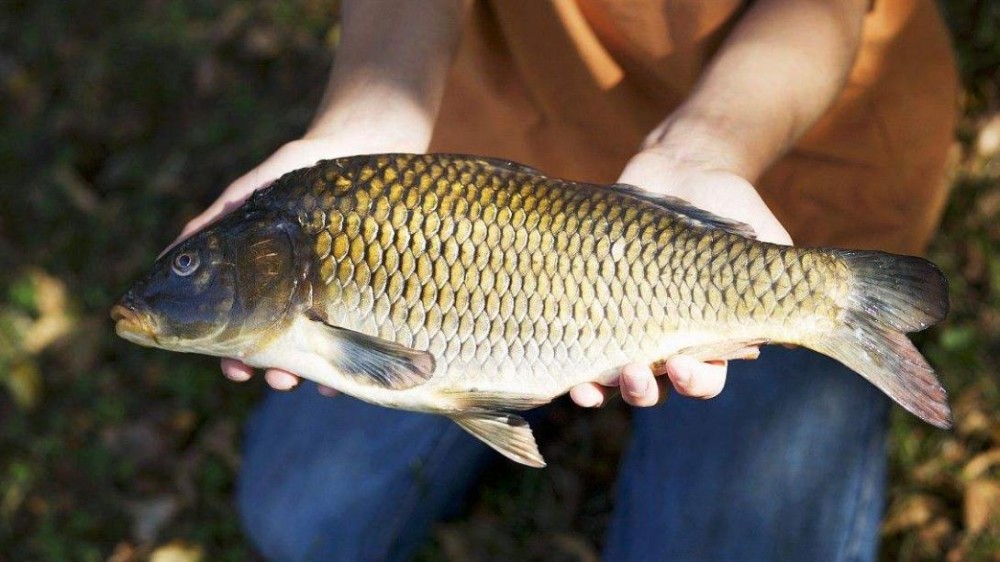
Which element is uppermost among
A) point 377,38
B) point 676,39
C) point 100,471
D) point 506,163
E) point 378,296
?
point 676,39

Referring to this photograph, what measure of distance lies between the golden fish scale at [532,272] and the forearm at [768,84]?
0.32 meters

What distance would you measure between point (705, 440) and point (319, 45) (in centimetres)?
214

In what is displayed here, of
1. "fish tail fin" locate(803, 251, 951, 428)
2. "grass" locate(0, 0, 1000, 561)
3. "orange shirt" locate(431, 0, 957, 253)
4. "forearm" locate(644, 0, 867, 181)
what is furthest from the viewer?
"grass" locate(0, 0, 1000, 561)

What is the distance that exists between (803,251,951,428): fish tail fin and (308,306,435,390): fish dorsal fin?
66 cm

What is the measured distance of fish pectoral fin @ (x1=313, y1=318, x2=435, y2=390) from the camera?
1646 mm

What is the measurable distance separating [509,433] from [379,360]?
26 cm

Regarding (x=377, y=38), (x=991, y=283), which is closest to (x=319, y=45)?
(x=377, y=38)

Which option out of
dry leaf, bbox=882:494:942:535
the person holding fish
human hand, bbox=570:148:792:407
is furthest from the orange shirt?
dry leaf, bbox=882:494:942:535

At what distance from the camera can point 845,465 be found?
221cm

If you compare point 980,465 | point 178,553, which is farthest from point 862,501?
point 178,553

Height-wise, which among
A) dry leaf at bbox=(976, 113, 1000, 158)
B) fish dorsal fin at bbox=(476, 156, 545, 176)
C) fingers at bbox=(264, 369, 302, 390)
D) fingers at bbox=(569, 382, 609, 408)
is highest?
dry leaf at bbox=(976, 113, 1000, 158)

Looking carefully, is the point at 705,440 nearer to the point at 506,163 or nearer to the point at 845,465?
the point at 845,465

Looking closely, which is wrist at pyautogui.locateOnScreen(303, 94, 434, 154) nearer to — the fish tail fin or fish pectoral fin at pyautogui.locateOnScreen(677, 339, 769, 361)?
fish pectoral fin at pyautogui.locateOnScreen(677, 339, 769, 361)

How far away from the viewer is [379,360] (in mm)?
1646
